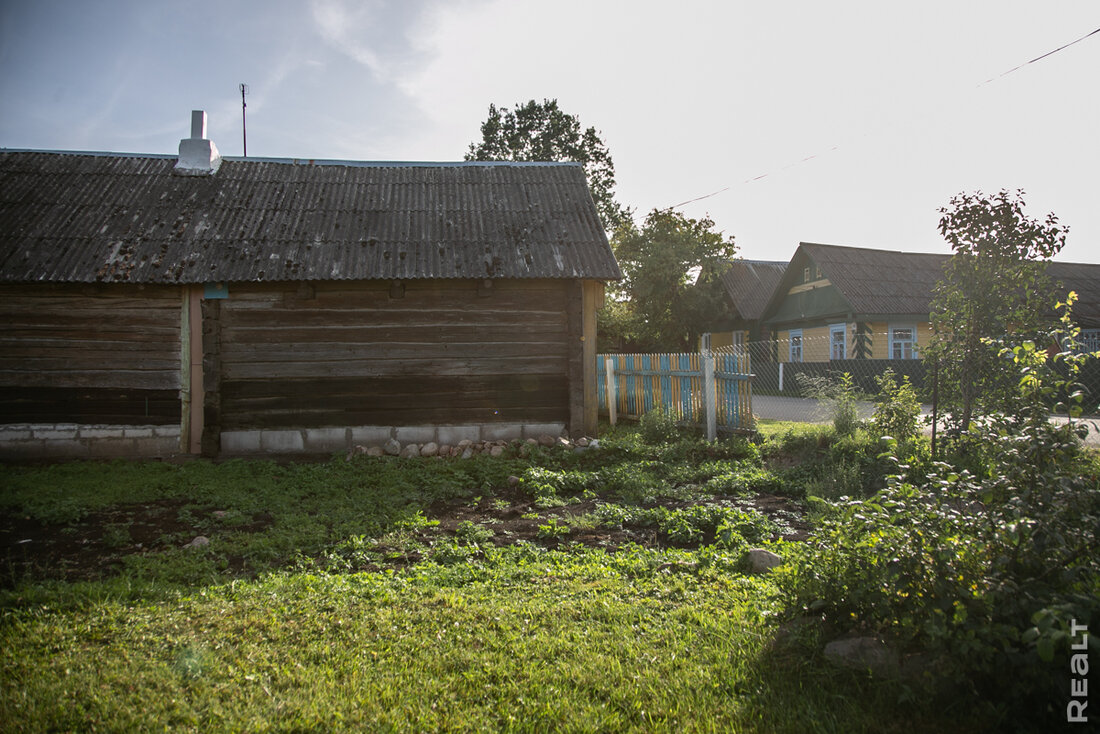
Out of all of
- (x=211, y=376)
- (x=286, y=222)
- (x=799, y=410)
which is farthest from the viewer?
(x=799, y=410)

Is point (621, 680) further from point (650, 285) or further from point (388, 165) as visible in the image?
point (650, 285)

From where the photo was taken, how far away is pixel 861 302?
21203 mm

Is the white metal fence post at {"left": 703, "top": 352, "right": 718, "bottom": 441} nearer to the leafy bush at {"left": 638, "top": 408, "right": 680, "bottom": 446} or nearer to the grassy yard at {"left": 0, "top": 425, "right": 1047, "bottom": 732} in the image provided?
the leafy bush at {"left": 638, "top": 408, "right": 680, "bottom": 446}

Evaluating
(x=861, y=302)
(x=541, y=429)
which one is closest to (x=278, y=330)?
(x=541, y=429)

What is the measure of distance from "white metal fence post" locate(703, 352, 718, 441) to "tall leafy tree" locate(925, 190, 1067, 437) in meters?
3.23

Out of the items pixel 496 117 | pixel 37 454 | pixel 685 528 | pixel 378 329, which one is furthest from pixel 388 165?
pixel 496 117

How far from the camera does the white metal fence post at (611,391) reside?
13483mm

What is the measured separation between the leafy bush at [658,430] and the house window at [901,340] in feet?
49.7

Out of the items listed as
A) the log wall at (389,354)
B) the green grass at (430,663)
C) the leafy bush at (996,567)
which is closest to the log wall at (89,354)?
the log wall at (389,354)

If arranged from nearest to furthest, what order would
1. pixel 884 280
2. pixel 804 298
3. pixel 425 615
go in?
pixel 425 615 → pixel 884 280 → pixel 804 298

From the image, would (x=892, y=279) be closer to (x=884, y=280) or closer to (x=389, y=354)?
(x=884, y=280)

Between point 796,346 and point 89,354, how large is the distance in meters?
23.3

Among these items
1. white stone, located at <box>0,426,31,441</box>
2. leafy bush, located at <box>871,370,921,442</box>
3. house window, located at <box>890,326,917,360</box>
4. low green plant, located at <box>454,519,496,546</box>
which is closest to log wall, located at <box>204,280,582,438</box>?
white stone, located at <box>0,426,31,441</box>

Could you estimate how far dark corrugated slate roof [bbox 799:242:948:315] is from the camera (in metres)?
21.4
